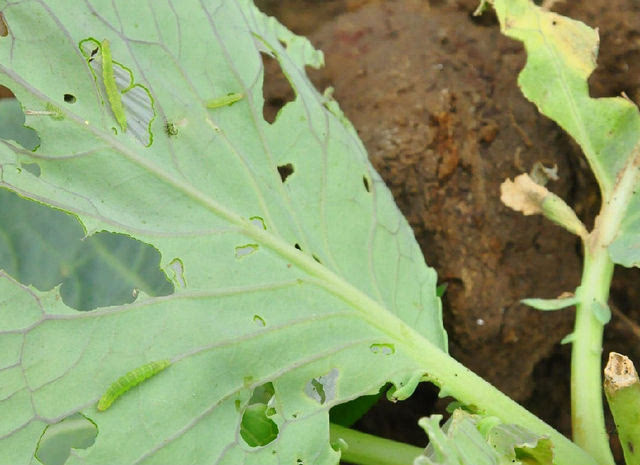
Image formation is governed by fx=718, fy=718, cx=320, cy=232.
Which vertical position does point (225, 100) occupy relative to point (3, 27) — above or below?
below

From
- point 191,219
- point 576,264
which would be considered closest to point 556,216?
point 576,264

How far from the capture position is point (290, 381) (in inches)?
42.6

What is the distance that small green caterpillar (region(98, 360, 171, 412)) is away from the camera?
96 centimetres

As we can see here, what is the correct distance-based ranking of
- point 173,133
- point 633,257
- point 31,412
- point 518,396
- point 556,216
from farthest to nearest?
point 518,396 < point 556,216 < point 633,257 < point 173,133 < point 31,412

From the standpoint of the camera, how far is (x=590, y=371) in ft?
4.07

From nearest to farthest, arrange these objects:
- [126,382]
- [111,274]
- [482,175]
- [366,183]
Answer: [126,382] → [111,274] → [366,183] → [482,175]

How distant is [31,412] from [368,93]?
2.93ft

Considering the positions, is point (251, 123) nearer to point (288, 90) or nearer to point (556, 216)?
point (288, 90)

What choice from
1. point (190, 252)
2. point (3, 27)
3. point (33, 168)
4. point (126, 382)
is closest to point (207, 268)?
point (190, 252)

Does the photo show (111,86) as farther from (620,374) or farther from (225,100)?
(620,374)

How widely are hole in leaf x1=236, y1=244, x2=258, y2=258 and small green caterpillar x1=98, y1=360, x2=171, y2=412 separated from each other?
0.66 feet

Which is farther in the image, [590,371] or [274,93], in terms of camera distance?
[274,93]

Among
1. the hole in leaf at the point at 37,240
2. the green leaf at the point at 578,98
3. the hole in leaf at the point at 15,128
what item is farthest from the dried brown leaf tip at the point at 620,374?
→ the hole in leaf at the point at 15,128

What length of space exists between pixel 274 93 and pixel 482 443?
85cm
